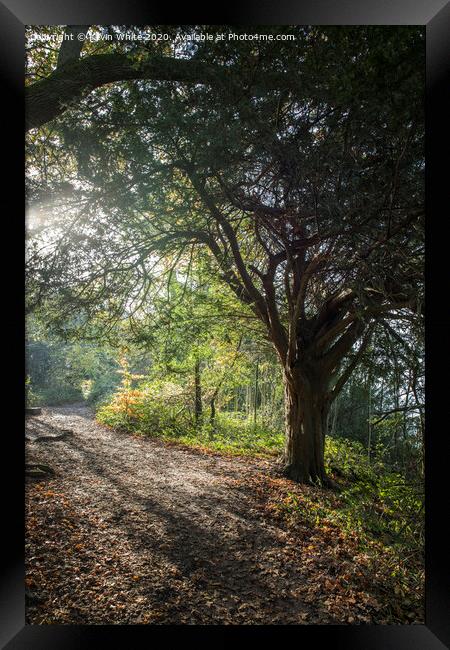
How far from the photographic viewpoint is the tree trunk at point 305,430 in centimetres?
256

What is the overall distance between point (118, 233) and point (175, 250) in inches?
16.8

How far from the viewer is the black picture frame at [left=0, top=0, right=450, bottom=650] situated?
1.35 m

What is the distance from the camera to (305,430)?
2674 mm

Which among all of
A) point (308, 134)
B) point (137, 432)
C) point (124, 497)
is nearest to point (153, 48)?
point (308, 134)
